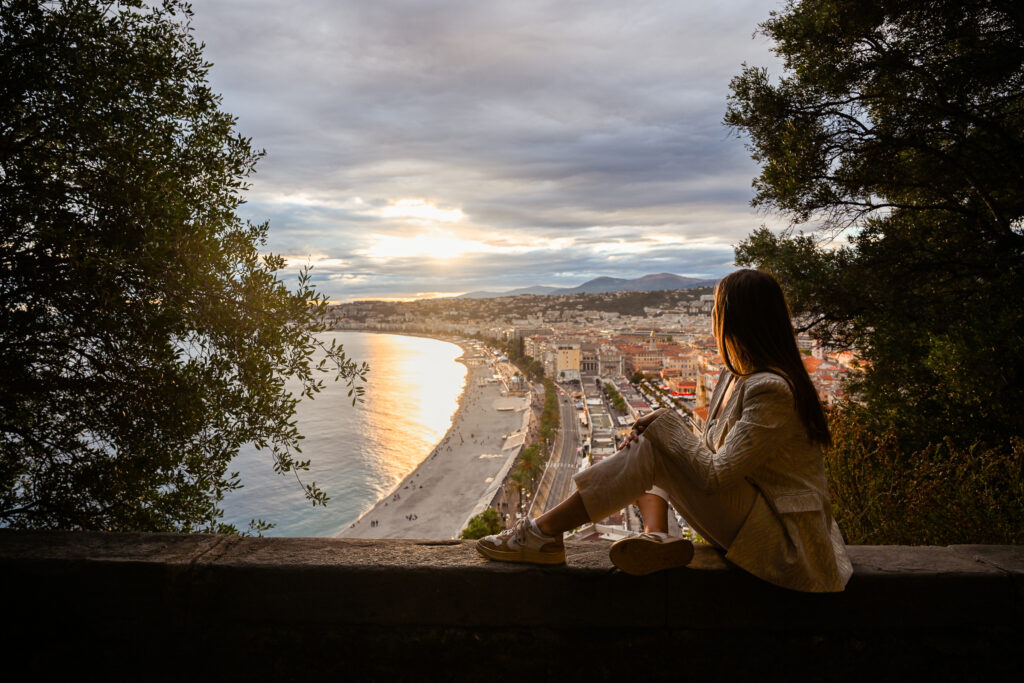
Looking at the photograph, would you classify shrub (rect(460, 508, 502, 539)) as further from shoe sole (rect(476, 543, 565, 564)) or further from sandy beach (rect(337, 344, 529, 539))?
shoe sole (rect(476, 543, 565, 564))

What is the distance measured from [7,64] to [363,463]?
18984mm

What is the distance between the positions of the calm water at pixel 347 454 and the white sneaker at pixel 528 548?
7528 mm

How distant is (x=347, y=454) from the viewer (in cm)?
2109

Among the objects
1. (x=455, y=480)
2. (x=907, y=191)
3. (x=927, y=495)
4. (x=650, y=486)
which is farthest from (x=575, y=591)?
(x=455, y=480)

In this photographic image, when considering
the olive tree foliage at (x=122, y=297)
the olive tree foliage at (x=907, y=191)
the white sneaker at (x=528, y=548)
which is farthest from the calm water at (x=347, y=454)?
the white sneaker at (x=528, y=548)

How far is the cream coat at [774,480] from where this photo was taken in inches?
49.2

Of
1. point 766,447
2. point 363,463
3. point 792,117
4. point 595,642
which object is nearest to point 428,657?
point 595,642

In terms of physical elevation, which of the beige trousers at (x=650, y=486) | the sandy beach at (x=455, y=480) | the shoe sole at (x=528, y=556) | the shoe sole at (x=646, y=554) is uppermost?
the beige trousers at (x=650, y=486)

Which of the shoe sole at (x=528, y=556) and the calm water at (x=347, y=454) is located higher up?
the shoe sole at (x=528, y=556)

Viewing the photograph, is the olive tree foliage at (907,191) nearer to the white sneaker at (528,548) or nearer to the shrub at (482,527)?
the white sneaker at (528,548)

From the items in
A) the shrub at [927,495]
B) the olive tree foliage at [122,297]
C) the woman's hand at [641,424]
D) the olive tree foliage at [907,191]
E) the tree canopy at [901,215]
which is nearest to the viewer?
the woman's hand at [641,424]

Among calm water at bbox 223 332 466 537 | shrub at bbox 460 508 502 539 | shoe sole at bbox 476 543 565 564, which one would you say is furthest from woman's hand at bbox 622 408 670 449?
shrub at bbox 460 508 502 539

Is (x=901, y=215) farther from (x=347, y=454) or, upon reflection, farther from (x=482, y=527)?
(x=347, y=454)

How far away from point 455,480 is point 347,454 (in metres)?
4.72
